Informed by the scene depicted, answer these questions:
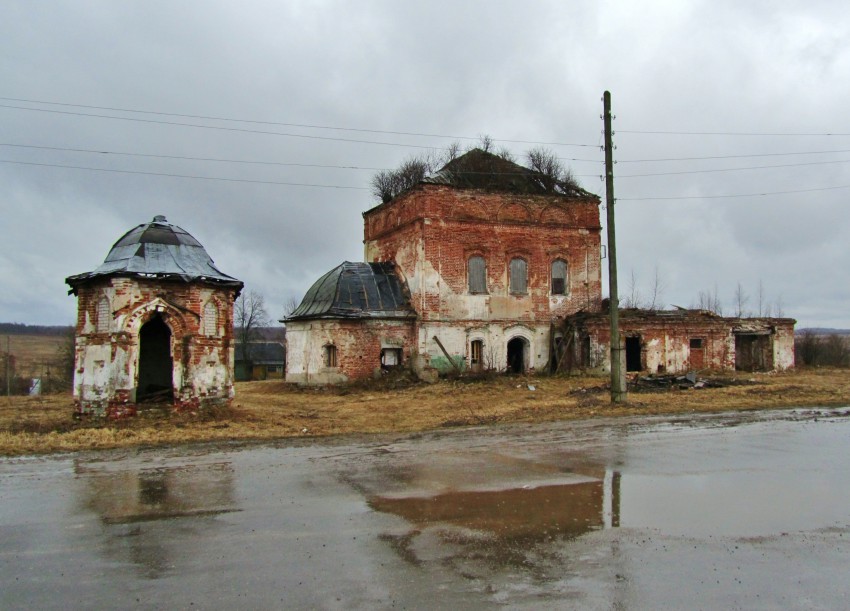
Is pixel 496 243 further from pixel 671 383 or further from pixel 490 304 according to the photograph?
pixel 671 383

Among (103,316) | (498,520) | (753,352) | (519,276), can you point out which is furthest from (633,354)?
(498,520)

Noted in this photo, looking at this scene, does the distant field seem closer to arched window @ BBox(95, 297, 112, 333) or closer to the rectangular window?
the rectangular window

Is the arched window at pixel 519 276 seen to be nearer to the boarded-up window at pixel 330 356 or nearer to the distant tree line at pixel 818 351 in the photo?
the boarded-up window at pixel 330 356

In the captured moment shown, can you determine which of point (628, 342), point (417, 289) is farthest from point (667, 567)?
point (628, 342)

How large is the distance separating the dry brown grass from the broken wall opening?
8.43 ft

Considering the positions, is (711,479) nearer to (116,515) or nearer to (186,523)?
(186,523)

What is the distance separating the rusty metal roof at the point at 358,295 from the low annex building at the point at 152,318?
34.4 feet

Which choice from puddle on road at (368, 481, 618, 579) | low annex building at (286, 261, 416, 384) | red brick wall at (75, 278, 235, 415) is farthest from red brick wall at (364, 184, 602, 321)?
puddle on road at (368, 481, 618, 579)

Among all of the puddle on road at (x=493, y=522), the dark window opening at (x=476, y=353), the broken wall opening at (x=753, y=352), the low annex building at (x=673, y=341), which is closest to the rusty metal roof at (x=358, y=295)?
the dark window opening at (x=476, y=353)

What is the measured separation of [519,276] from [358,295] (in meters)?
7.65

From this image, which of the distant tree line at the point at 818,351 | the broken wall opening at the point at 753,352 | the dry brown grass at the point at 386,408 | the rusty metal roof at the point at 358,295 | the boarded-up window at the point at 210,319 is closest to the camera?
the dry brown grass at the point at 386,408

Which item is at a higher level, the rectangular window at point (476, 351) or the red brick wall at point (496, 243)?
the red brick wall at point (496, 243)

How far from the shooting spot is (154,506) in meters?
8.39

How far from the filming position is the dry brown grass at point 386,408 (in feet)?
48.8
